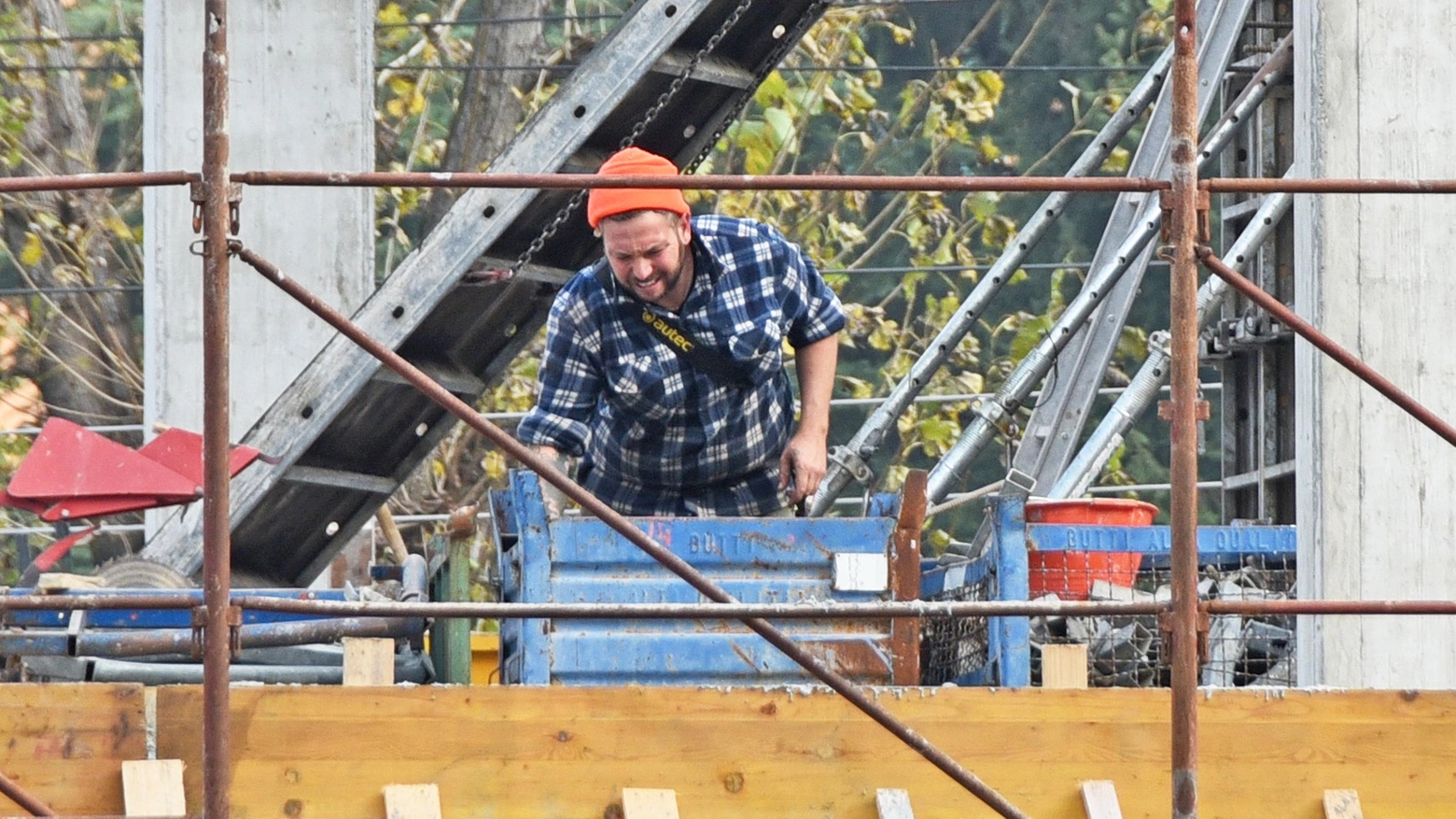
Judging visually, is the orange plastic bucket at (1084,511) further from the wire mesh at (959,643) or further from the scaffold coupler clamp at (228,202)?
the scaffold coupler clamp at (228,202)

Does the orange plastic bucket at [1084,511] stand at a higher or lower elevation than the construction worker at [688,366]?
lower

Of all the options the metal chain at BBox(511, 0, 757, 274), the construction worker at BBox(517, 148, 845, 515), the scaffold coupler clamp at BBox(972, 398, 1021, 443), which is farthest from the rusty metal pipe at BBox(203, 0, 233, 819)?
the scaffold coupler clamp at BBox(972, 398, 1021, 443)

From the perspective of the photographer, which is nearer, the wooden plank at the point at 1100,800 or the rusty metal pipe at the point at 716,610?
the rusty metal pipe at the point at 716,610

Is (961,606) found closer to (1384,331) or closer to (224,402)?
(224,402)

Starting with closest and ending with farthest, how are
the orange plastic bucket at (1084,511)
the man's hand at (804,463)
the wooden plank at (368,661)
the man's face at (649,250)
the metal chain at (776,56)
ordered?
1. the wooden plank at (368,661)
2. the man's face at (649,250)
3. the man's hand at (804,463)
4. the orange plastic bucket at (1084,511)
5. the metal chain at (776,56)

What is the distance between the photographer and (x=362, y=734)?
5293 mm

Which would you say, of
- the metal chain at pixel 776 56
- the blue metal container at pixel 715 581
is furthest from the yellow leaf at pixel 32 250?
the blue metal container at pixel 715 581

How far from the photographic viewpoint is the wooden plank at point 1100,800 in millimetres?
5484

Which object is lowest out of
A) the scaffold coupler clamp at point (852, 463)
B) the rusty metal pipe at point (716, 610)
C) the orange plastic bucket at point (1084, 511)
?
the rusty metal pipe at point (716, 610)

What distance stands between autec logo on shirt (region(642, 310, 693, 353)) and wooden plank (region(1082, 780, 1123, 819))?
179cm

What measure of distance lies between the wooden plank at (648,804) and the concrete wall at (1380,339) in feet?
7.59

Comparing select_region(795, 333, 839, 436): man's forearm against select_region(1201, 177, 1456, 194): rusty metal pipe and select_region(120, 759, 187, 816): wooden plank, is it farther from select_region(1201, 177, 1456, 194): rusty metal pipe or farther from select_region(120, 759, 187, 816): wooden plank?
select_region(120, 759, 187, 816): wooden plank

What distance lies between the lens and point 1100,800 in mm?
5504

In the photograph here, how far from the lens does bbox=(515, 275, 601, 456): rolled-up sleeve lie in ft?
21.6
